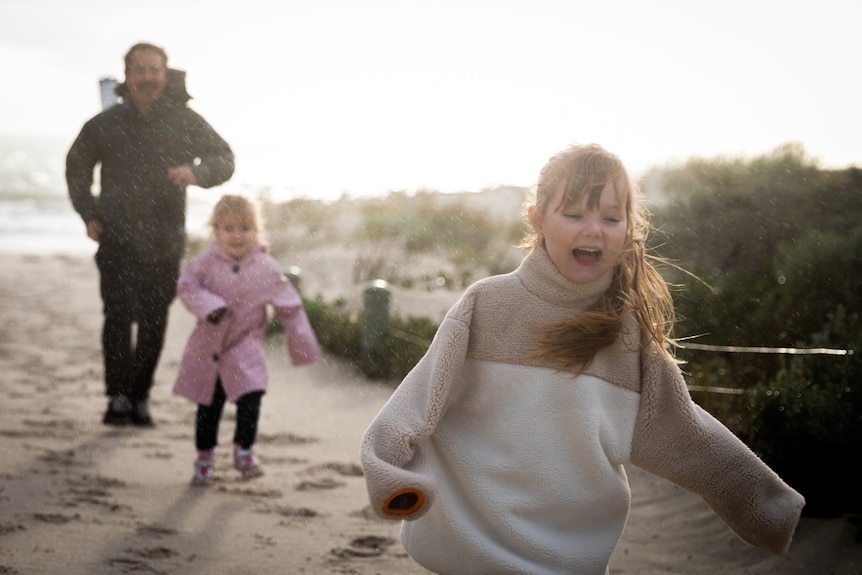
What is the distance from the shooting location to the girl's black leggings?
5.33m

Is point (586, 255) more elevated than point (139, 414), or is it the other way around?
point (586, 255)

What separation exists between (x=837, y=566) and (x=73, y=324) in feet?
29.3

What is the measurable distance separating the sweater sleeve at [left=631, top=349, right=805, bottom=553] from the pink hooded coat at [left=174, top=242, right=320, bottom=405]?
9.43 ft

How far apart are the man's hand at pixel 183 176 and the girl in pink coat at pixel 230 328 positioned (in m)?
0.66

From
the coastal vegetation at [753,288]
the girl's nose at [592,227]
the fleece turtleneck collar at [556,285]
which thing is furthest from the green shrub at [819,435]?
the girl's nose at [592,227]

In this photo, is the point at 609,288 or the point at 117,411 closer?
the point at 609,288

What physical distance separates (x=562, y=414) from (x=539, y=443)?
11cm

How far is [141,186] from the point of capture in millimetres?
6195

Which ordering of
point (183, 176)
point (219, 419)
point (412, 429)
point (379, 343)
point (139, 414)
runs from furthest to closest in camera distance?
point (379, 343) < point (139, 414) < point (183, 176) < point (219, 419) < point (412, 429)

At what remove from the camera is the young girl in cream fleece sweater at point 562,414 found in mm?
2781

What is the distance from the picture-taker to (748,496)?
2875mm

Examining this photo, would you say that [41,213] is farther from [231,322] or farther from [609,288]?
[609,288]

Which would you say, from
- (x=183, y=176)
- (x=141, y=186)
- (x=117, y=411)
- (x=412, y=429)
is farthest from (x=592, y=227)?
(x=117, y=411)

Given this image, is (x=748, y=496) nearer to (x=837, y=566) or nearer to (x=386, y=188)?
(x=837, y=566)
